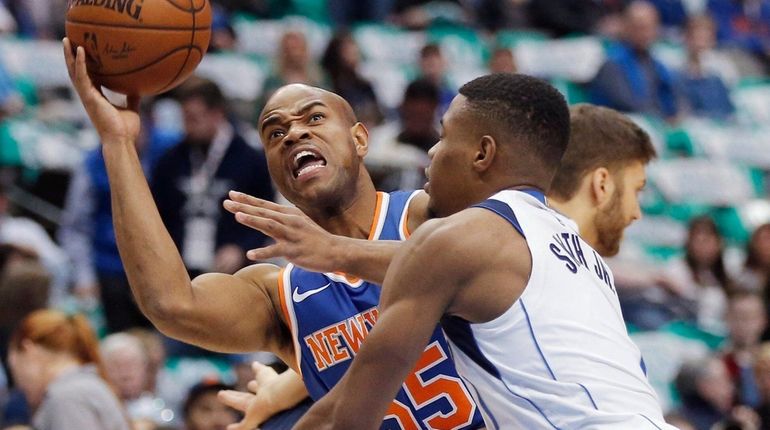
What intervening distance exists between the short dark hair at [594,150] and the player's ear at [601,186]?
2 centimetres

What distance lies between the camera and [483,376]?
10.8ft

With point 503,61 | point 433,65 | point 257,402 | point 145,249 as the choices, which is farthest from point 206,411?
point 503,61

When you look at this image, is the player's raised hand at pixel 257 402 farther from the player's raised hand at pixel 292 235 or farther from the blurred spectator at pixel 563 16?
the blurred spectator at pixel 563 16

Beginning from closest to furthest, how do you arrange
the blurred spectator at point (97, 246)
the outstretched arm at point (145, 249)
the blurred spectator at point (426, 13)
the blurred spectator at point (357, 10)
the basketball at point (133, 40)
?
the outstretched arm at point (145, 249)
the basketball at point (133, 40)
the blurred spectator at point (97, 246)
the blurred spectator at point (357, 10)
the blurred spectator at point (426, 13)

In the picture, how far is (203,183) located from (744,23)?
825 cm

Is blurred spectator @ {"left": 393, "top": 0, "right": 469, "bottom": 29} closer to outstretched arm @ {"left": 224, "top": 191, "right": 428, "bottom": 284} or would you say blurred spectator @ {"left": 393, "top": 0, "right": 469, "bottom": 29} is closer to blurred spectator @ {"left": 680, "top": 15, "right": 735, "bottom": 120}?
blurred spectator @ {"left": 680, "top": 15, "right": 735, "bottom": 120}

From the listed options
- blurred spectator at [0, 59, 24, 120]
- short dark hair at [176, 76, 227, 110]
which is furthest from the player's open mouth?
blurred spectator at [0, 59, 24, 120]

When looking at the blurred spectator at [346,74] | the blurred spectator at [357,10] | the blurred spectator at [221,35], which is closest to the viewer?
the blurred spectator at [346,74]

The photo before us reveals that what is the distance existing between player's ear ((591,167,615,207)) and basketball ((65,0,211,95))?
1.32m

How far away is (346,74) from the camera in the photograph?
32.4ft

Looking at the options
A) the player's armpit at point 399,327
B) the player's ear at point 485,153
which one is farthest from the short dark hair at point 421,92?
the player's armpit at point 399,327

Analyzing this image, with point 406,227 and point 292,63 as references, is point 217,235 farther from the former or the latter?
point 406,227

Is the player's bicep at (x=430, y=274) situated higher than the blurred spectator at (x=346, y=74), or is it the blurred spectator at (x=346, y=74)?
the player's bicep at (x=430, y=274)

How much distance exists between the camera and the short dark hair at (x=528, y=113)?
11.4 ft
